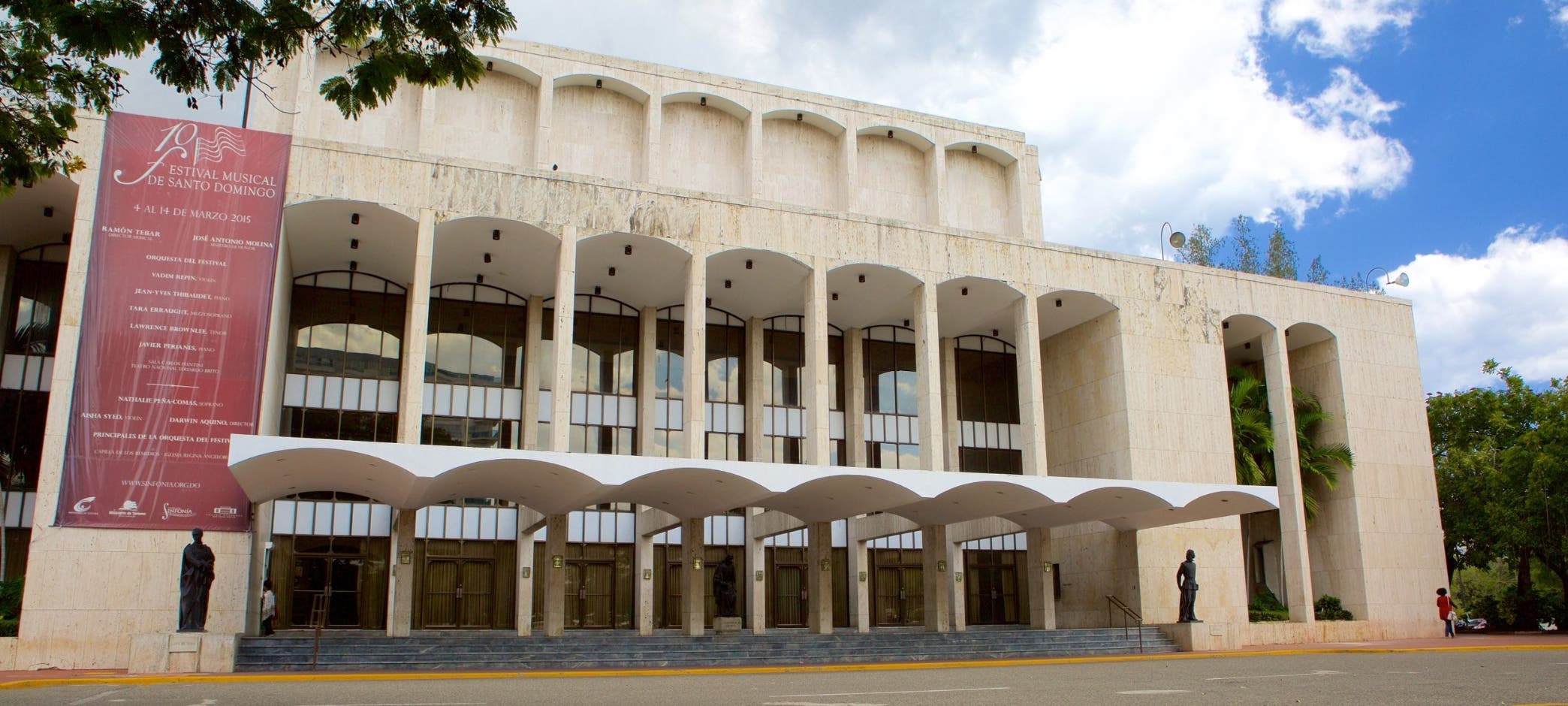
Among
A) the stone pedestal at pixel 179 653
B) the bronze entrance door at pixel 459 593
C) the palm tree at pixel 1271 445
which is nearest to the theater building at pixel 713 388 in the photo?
the bronze entrance door at pixel 459 593

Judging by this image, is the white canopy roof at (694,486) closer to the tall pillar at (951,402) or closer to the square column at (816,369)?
the square column at (816,369)

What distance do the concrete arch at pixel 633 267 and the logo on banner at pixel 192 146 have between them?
7.26 metres

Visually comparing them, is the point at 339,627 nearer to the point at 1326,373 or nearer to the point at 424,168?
the point at 424,168

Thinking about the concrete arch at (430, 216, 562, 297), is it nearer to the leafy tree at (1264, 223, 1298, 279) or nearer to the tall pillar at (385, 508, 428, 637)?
the tall pillar at (385, 508, 428, 637)

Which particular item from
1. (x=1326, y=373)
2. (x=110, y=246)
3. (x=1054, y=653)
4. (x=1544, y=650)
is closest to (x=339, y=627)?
(x=110, y=246)

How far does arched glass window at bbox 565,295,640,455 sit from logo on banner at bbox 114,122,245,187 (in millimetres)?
9268

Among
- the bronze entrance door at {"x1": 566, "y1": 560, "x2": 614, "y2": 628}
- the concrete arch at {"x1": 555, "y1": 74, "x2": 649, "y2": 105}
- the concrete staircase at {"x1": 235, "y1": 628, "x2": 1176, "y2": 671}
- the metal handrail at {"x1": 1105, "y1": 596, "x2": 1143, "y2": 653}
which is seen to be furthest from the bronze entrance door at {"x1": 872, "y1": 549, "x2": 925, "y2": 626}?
the concrete arch at {"x1": 555, "y1": 74, "x2": 649, "y2": 105}

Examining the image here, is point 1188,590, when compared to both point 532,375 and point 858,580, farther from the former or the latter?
point 532,375

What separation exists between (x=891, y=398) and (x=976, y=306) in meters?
3.84

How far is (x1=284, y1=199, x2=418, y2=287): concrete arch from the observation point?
78.4 feet

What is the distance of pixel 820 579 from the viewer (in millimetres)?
24844

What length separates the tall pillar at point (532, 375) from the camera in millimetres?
28297

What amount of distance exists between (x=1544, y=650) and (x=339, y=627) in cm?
2537

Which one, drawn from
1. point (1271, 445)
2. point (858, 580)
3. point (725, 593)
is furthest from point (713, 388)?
point (1271, 445)
